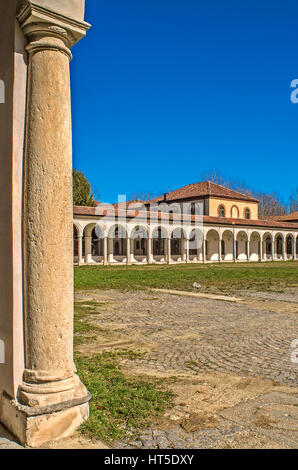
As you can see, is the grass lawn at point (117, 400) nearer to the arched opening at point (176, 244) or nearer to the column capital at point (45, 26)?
the column capital at point (45, 26)

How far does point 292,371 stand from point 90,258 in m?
30.6

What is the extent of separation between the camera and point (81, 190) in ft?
150

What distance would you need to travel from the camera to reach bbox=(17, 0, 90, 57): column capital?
2.85 m

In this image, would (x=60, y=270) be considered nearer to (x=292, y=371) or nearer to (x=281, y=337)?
(x=292, y=371)

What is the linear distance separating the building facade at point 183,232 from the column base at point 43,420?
2963 cm

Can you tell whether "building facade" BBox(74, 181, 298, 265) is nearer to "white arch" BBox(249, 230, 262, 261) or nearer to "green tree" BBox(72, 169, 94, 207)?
"white arch" BBox(249, 230, 262, 261)

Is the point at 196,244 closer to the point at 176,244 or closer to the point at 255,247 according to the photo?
the point at 176,244

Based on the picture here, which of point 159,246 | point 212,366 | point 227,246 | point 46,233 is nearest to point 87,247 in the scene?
point 159,246

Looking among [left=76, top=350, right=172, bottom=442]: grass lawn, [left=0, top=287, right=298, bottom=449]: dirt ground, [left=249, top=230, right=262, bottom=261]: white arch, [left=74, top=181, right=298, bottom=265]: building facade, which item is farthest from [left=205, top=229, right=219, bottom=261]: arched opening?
[left=76, top=350, right=172, bottom=442]: grass lawn

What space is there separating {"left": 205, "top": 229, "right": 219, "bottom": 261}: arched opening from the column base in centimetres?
4256

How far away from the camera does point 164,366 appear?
15.5 ft

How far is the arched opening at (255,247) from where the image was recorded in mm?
49016

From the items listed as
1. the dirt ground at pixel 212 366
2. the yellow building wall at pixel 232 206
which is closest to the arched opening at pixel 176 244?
the yellow building wall at pixel 232 206

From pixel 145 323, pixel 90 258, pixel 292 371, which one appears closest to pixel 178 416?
pixel 292 371
